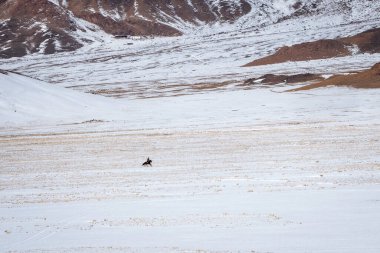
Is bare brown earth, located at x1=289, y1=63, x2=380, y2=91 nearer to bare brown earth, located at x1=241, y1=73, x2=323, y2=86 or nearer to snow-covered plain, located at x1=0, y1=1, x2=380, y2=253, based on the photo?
snow-covered plain, located at x1=0, y1=1, x2=380, y2=253

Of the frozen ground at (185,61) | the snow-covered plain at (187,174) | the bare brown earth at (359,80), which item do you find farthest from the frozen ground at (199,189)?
the frozen ground at (185,61)

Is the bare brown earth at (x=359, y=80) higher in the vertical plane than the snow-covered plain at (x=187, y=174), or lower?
lower

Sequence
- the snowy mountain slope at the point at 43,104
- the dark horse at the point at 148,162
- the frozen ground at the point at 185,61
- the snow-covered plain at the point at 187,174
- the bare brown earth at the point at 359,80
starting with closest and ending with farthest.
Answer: the snow-covered plain at the point at 187,174 < the dark horse at the point at 148,162 < the snowy mountain slope at the point at 43,104 < the bare brown earth at the point at 359,80 < the frozen ground at the point at 185,61

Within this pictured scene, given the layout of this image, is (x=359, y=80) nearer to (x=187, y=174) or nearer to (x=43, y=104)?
(x=43, y=104)

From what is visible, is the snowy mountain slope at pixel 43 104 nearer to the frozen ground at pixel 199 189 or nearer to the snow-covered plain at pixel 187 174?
the snow-covered plain at pixel 187 174

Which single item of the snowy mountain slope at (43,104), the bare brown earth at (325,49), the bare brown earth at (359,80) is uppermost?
the snowy mountain slope at (43,104)

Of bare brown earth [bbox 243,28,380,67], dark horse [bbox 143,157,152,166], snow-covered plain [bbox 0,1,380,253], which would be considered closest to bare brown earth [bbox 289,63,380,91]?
snow-covered plain [bbox 0,1,380,253]
